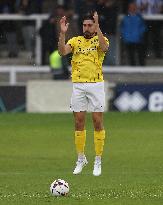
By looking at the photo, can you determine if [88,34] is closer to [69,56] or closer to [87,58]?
[87,58]

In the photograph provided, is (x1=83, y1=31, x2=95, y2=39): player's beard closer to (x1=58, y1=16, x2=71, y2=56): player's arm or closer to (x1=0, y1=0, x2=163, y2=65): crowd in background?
(x1=58, y1=16, x2=71, y2=56): player's arm

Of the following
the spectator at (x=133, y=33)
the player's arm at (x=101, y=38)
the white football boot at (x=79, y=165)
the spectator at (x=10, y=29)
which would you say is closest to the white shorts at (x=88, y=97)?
the player's arm at (x=101, y=38)

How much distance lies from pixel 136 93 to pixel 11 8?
5.08 meters

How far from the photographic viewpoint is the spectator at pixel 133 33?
26.0 metres

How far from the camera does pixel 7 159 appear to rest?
53.0 ft

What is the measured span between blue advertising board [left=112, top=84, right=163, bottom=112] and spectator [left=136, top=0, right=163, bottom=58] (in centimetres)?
214

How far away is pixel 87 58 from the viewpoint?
45.9 ft

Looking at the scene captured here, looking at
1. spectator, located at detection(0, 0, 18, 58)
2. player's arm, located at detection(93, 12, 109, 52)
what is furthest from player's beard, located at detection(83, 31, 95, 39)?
spectator, located at detection(0, 0, 18, 58)

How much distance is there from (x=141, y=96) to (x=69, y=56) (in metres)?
2.36

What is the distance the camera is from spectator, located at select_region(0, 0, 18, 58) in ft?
86.8

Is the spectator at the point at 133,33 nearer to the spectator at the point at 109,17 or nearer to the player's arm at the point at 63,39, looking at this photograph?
the spectator at the point at 109,17

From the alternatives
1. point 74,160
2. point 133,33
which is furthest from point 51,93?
point 74,160

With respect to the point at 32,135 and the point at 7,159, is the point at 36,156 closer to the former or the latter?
the point at 7,159

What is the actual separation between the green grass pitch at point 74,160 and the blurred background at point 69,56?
2.54 feet
